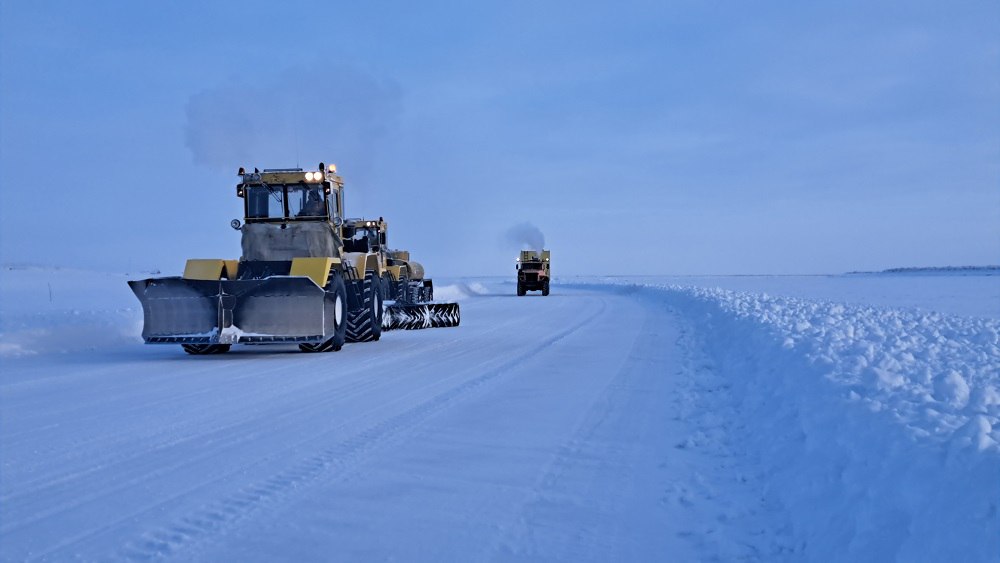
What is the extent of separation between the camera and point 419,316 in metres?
18.5

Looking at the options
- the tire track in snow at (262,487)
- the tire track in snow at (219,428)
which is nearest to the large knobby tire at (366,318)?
the tire track in snow at (219,428)

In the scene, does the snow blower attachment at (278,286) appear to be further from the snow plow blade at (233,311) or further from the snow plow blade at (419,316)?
the snow plow blade at (419,316)

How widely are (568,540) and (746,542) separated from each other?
91cm

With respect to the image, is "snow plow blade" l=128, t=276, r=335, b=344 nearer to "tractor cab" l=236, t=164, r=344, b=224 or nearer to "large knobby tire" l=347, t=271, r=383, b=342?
"large knobby tire" l=347, t=271, r=383, b=342

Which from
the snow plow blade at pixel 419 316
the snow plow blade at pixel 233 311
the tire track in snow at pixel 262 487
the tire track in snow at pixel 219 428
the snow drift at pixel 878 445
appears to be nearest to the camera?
the snow drift at pixel 878 445

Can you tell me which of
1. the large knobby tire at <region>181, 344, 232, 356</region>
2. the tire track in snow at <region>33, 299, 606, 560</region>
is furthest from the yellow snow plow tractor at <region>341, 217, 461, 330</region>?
the tire track in snow at <region>33, 299, 606, 560</region>

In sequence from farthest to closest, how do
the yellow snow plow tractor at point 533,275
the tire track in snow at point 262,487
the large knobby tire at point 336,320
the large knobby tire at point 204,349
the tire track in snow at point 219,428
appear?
the yellow snow plow tractor at point 533,275 < the large knobby tire at point 204,349 < the large knobby tire at point 336,320 < the tire track in snow at point 219,428 < the tire track in snow at point 262,487

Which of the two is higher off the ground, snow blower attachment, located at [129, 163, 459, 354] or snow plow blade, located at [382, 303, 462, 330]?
snow blower attachment, located at [129, 163, 459, 354]

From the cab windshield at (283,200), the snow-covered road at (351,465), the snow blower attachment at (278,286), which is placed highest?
the cab windshield at (283,200)

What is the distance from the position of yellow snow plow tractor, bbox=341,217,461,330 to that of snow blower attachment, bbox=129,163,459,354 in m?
1.09

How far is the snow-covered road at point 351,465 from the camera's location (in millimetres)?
4016

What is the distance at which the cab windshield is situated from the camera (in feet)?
47.8

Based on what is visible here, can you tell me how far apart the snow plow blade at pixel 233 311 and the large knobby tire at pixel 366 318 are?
2.23m

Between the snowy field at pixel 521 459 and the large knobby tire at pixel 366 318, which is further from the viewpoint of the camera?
the large knobby tire at pixel 366 318
